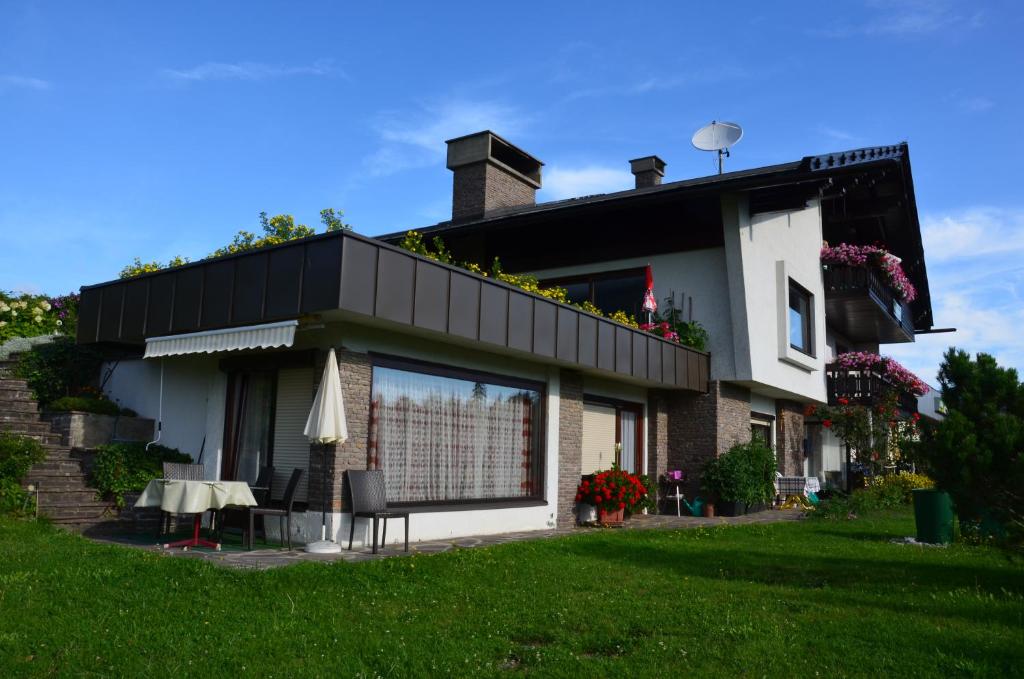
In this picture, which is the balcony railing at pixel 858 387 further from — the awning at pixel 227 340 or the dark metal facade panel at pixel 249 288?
the dark metal facade panel at pixel 249 288

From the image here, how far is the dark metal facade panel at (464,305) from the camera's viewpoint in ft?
32.4

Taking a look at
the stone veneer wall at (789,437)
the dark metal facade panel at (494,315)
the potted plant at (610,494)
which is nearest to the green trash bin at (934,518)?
the potted plant at (610,494)

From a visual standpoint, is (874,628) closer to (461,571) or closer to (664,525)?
(461,571)

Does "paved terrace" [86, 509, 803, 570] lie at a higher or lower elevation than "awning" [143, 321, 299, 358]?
lower

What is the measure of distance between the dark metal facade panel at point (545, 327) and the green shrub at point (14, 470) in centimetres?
651

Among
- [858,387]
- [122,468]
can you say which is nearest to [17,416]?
[122,468]

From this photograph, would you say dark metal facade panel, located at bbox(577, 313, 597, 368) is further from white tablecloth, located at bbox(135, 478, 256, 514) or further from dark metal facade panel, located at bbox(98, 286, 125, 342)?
dark metal facade panel, located at bbox(98, 286, 125, 342)

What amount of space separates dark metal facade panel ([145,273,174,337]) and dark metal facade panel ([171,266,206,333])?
0.11 meters

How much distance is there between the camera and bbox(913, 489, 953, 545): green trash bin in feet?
35.2

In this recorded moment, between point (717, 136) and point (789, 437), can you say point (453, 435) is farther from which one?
point (789, 437)

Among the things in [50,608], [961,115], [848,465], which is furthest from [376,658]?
[848,465]

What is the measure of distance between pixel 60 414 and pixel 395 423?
16.8 feet

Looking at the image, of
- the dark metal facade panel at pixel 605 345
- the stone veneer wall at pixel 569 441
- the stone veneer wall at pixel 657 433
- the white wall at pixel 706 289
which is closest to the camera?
the dark metal facade panel at pixel 605 345

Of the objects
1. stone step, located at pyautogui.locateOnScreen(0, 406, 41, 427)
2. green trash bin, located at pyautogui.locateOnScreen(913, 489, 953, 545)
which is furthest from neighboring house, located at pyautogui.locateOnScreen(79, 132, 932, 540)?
green trash bin, located at pyautogui.locateOnScreen(913, 489, 953, 545)
